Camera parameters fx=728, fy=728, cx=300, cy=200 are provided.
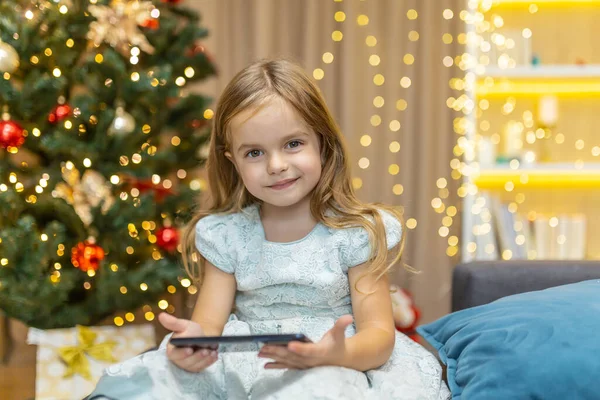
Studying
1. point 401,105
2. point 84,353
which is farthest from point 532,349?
point 401,105

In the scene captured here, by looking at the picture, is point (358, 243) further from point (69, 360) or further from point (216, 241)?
point (69, 360)

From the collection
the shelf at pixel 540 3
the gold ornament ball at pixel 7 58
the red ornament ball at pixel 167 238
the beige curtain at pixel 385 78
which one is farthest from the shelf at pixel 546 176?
the gold ornament ball at pixel 7 58

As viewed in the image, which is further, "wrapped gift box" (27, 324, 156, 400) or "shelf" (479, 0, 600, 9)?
"shelf" (479, 0, 600, 9)

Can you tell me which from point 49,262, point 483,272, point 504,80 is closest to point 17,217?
point 49,262

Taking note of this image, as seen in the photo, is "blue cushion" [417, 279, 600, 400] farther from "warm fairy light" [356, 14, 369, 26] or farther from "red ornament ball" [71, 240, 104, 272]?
"warm fairy light" [356, 14, 369, 26]

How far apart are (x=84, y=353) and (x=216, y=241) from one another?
3.11ft

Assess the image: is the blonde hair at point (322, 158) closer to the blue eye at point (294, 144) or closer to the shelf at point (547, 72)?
the blue eye at point (294, 144)

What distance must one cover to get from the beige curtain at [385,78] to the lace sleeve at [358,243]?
5.75 ft

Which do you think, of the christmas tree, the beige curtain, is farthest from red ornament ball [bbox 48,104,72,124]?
the beige curtain

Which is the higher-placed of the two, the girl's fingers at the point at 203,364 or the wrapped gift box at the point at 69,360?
the girl's fingers at the point at 203,364

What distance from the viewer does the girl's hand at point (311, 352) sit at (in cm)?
103

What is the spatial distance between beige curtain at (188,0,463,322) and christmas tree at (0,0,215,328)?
683 millimetres

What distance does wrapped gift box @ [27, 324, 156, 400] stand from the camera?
212 centimetres

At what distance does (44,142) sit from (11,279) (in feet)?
1.41
